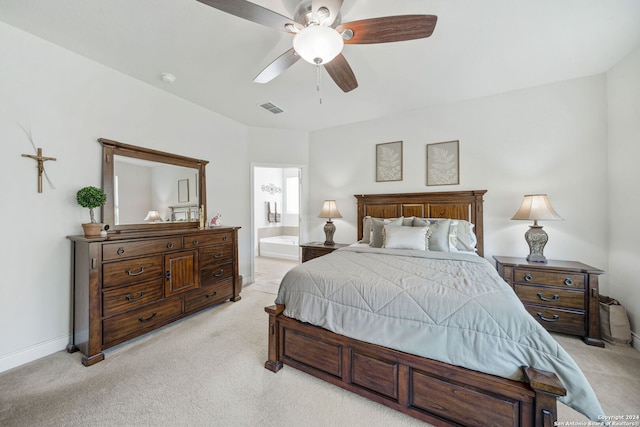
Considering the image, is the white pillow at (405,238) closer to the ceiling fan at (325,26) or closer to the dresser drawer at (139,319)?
the ceiling fan at (325,26)

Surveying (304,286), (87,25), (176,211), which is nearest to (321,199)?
(176,211)

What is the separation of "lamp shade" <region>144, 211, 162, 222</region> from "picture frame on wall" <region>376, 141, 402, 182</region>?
123 inches

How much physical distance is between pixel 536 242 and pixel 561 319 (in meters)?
0.79

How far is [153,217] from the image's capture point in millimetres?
2924

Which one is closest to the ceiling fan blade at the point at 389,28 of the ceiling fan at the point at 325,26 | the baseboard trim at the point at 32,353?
the ceiling fan at the point at 325,26

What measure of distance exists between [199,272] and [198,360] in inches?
42.8

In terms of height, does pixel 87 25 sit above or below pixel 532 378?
above

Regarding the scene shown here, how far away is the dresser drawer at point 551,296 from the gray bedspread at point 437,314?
0.89m

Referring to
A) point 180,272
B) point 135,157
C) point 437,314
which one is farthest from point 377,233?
point 135,157

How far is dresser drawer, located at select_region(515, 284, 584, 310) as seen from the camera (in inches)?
93.1

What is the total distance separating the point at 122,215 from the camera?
8.67ft

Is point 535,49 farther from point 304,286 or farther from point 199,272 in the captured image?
point 199,272

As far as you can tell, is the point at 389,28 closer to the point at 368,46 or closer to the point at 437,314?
the point at 368,46

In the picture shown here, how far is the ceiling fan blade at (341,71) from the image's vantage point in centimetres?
191
